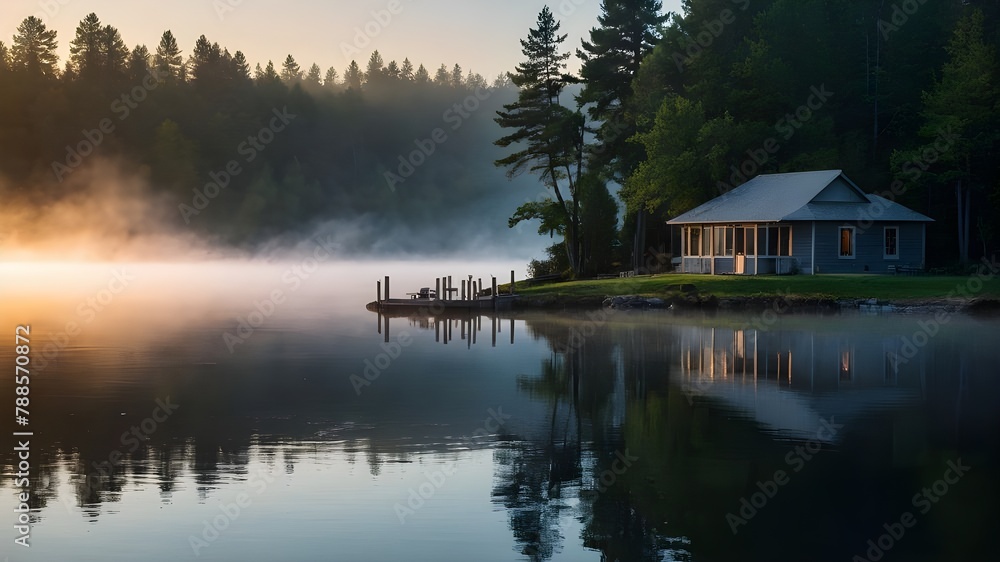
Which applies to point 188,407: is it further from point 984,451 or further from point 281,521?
point 984,451

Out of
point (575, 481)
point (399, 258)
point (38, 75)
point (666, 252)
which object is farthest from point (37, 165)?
point (575, 481)

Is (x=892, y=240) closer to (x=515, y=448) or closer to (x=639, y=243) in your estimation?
(x=639, y=243)

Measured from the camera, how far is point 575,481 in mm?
17188

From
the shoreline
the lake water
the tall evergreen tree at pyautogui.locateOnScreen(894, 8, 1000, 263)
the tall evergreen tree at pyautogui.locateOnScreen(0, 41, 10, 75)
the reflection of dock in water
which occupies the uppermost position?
the tall evergreen tree at pyautogui.locateOnScreen(0, 41, 10, 75)

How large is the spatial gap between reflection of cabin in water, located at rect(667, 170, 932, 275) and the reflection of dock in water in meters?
14.0

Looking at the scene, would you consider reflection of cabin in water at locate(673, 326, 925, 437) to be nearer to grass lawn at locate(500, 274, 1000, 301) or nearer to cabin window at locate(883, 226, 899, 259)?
grass lawn at locate(500, 274, 1000, 301)

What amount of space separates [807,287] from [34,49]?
127472 mm

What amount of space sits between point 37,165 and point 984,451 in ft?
462

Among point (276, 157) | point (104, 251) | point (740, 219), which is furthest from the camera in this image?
point (276, 157)

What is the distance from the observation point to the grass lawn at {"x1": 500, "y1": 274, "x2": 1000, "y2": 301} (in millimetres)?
48062

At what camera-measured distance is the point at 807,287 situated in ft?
166

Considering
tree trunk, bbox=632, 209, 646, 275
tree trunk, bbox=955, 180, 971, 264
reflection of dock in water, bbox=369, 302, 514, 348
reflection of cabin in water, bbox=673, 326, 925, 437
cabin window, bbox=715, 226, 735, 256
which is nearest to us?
reflection of cabin in water, bbox=673, 326, 925, 437

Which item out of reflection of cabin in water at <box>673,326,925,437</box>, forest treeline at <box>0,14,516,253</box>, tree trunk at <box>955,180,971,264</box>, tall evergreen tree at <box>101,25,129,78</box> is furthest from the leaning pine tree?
tall evergreen tree at <box>101,25,129,78</box>

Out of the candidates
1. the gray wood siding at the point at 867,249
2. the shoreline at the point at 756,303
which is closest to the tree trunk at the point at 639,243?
the gray wood siding at the point at 867,249
